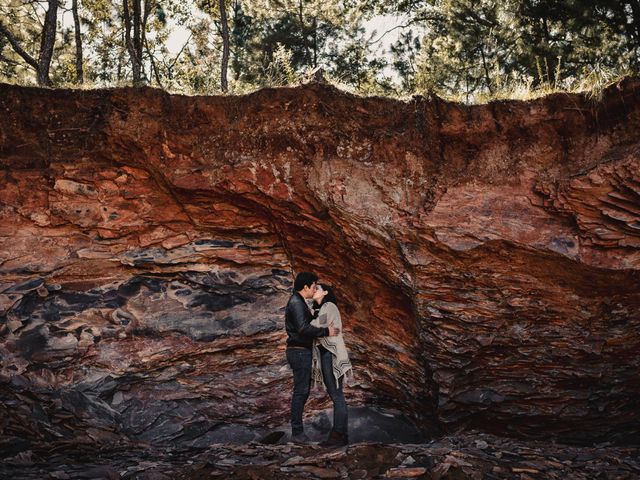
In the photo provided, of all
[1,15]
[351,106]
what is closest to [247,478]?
[351,106]

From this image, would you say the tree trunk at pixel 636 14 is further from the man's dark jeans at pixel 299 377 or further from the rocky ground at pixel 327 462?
the man's dark jeans at pixel 299 377

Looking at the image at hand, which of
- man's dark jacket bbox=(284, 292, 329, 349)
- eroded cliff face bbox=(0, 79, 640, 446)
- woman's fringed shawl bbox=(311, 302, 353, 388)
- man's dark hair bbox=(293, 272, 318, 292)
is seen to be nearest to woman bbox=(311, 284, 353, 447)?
woman's fringed shawl bbox=(311, 302, 353, 388)

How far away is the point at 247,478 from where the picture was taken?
486 centimetres

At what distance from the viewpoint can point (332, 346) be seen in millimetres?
5992

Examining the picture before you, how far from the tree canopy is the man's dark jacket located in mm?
3079

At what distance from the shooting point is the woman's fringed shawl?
19.6 feet

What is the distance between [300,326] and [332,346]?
0.40 meters

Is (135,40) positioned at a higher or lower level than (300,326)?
higher

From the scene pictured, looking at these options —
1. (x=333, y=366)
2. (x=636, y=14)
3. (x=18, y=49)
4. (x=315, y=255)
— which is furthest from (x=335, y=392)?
(x=18, y=49)

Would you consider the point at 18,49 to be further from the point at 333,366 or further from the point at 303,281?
the point at 333,366

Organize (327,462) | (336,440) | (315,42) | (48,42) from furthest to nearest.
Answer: (315,42) < (48,42) < (336,440) < (327,462)

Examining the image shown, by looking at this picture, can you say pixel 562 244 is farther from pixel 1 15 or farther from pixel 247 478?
pixel 1 15

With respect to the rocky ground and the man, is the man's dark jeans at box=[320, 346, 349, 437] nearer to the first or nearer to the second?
the man

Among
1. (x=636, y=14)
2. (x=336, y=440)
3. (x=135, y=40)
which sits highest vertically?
(x=135, y=40)
